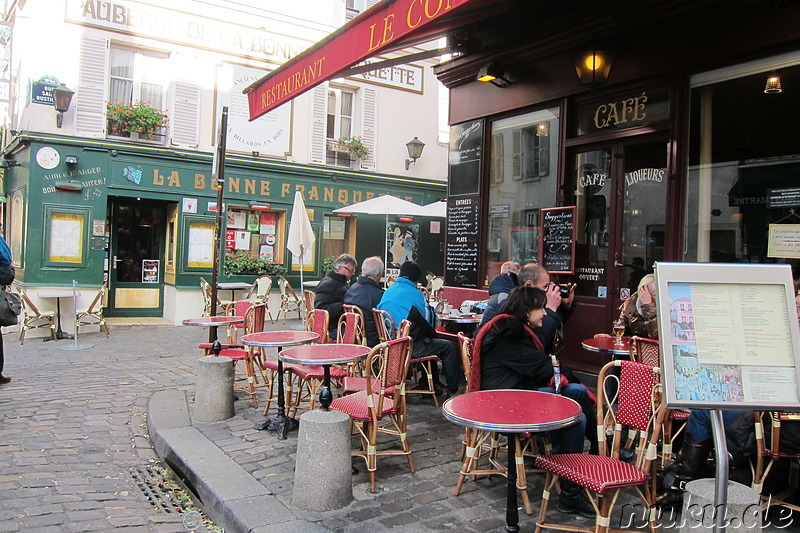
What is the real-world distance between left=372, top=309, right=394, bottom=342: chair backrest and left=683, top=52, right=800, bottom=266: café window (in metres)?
2.95

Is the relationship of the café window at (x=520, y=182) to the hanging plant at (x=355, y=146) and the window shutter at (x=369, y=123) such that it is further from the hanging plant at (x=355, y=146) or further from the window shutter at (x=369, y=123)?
the window shutter at (x=369, y=123)

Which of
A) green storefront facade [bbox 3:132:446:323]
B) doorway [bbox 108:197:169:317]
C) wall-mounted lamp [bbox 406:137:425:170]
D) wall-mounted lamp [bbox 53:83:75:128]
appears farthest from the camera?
wall-mounted lamp [bbox 406:137:425:170]

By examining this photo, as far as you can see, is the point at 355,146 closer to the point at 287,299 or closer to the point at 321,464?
the point at 287,299

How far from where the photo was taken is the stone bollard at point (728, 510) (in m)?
2.27

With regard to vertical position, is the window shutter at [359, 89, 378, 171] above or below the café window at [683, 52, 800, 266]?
above

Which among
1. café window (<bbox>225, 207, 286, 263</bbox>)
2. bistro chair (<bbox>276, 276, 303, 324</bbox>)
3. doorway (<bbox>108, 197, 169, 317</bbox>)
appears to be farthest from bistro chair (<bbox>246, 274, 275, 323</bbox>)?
doorway (<bbox>108, 197, 169, 317</bbox>)

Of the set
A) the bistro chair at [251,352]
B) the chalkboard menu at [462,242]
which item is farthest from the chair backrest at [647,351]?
the bistro chair at [251,352]

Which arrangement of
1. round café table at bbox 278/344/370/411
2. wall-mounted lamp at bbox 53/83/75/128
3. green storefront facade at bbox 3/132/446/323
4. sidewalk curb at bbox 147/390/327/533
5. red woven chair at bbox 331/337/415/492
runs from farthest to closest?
green storefront facade at bbox 3/132/446/323, wall-mounted lamp at bbox 53/83/75/128, round café table at bbox 278/344/370/411, red woven chair at bbox 331/337/415/492, sidewalk curb at bbox 147/390/327/533

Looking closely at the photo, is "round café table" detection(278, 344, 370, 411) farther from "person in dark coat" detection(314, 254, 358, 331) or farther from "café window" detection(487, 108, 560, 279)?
"café window" detection(487, 108, 560, 279)

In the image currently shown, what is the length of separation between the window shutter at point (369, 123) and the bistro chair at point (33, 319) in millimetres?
7764

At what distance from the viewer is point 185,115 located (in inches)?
505

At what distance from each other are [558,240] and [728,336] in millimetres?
4460

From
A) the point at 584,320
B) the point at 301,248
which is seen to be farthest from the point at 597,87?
the point at 301,248

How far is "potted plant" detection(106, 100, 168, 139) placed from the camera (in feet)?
39.5
